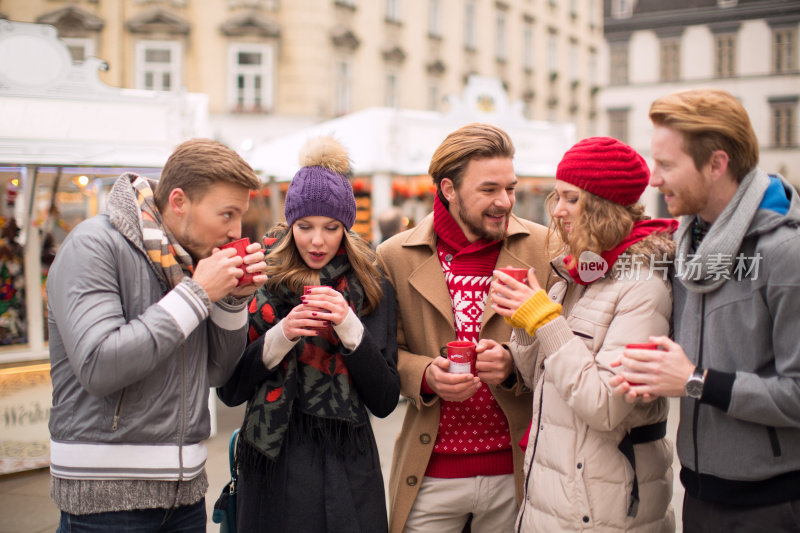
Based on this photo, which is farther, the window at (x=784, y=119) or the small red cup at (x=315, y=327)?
the window at (x=784, y=119)

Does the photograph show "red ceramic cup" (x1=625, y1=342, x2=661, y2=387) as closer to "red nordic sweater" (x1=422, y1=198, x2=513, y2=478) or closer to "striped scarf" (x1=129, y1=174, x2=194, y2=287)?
"red nordic sweater" (x1=422, y1=198, x2=513, y2=478)

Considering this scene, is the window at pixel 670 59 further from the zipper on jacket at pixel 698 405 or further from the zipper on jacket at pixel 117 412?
the zipper on jacket at pixel 117 412

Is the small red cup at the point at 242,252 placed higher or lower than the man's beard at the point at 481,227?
lower

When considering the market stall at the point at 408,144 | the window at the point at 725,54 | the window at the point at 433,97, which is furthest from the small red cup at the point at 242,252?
the window at the point at 433,97

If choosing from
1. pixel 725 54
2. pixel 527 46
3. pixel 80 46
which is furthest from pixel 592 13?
pixel 80 46

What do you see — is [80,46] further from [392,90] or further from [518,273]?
[518,273]

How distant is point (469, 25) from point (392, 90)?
16.3ft

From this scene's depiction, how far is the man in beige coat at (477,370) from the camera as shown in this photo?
232 centimetres

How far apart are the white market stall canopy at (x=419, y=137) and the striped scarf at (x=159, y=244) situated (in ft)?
23.8

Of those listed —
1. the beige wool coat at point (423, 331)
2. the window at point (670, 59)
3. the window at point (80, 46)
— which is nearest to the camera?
the beige wool coat at point (423, 331)

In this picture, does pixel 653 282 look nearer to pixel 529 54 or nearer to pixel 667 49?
pixel 667 49

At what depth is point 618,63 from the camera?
97.6 feet

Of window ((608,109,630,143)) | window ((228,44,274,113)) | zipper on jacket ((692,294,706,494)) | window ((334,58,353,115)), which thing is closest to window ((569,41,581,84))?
window ((608,109,630,143))

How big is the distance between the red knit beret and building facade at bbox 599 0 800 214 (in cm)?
23
